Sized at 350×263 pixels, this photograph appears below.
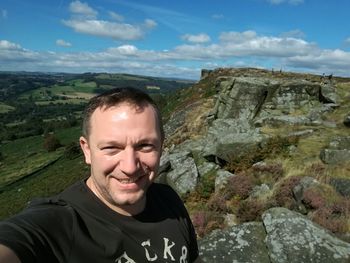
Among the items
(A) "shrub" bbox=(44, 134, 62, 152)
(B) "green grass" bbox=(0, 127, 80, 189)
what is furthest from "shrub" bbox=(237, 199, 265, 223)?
(A) "shrub" bbox=(44, 134, 62, 152)

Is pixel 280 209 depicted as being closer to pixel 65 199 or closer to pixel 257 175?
pixel 257 175

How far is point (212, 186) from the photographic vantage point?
623 inches

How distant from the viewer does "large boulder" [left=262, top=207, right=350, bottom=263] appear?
27.0 feet

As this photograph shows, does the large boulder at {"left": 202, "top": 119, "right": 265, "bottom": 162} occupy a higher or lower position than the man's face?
lower

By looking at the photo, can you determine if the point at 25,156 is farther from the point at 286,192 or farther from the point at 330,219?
the point at 330,219

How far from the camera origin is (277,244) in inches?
343

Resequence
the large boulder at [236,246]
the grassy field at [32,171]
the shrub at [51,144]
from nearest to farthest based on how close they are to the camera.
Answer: the large boulder at [236,246], the grassy field at [32,171], the shrub at [51,144]

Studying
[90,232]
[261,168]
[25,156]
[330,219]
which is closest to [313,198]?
[330,219]

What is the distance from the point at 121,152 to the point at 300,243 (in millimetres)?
6882

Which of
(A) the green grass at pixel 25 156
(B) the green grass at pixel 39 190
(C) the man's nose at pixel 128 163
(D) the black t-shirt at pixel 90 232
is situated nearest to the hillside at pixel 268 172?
(D) the black t-shirt at pixel 90 232

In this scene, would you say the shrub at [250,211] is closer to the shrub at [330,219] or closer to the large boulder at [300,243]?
the shrub at [330,219]

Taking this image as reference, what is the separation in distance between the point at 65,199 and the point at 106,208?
0.35m

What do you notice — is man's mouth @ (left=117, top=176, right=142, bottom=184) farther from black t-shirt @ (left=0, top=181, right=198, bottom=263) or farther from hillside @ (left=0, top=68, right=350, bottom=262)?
hillside @ (left=0, top=68, right=350, bottom=262)

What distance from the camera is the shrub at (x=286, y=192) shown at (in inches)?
489
